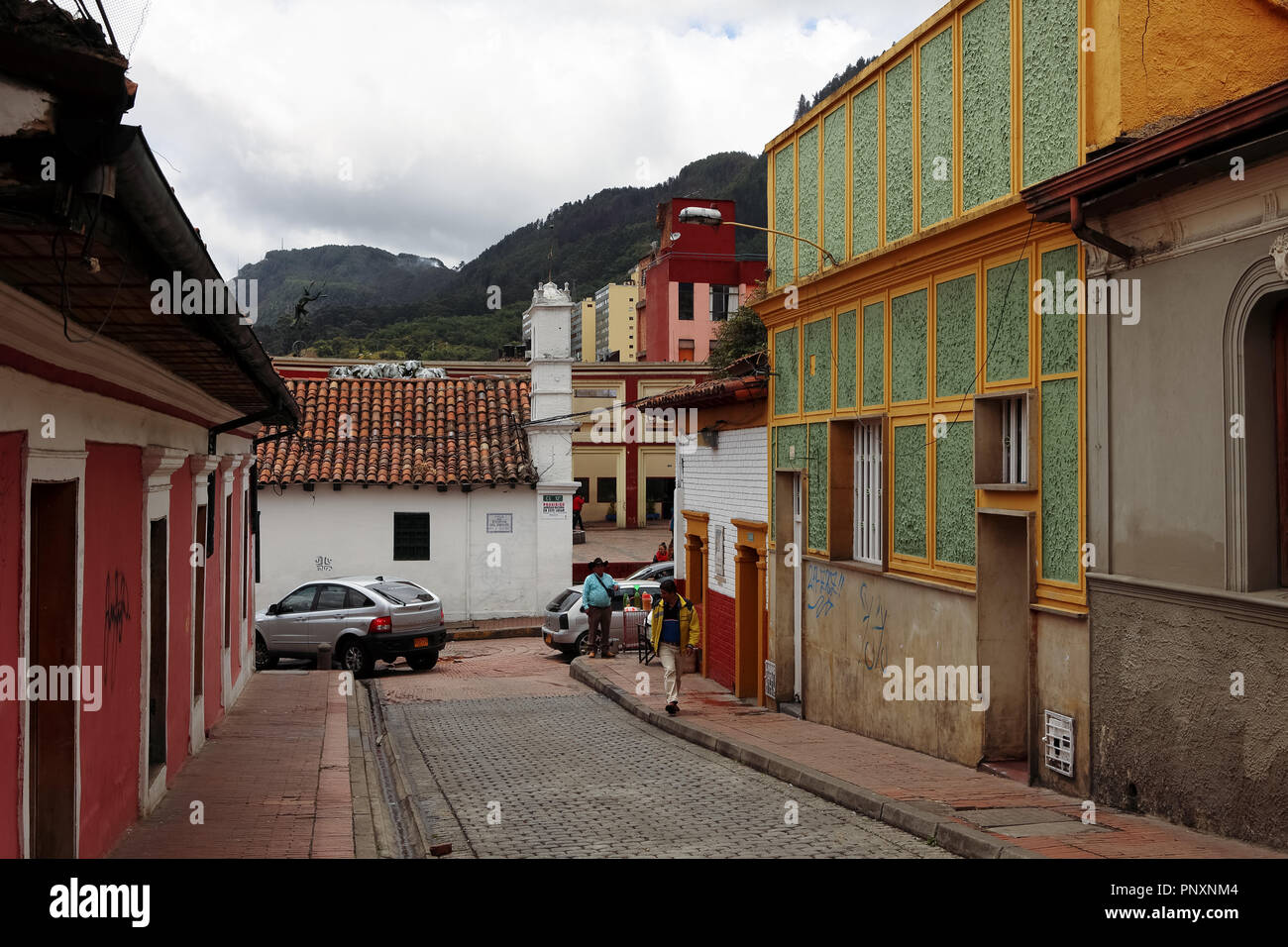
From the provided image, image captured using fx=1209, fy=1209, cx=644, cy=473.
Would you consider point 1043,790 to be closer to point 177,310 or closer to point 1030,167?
point 1030,167

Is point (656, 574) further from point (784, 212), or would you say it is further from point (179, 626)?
point (179, 626)

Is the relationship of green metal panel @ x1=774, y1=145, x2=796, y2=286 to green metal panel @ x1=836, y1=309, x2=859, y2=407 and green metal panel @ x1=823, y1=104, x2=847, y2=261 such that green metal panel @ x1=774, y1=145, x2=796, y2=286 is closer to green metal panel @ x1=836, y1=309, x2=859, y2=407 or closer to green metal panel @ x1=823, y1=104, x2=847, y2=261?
green metal panel @ x1=823, y1=104, x2=847, y2=261

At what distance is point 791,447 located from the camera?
49.0 ft

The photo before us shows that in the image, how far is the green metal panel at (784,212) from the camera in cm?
1502

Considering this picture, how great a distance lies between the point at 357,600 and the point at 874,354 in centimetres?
1071


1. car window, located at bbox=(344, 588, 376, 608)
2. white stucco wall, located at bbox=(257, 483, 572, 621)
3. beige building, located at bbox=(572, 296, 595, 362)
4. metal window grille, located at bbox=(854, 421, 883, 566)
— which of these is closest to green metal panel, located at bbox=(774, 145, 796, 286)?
metal window grille, located at bbox=(854, 421, 883, 566)

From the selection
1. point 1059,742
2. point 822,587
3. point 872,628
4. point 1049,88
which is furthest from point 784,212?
point 1059,742

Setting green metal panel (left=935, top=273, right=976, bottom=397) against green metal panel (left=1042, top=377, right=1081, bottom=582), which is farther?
green metal panel (left=935, top=273, right=976, bottom=397)

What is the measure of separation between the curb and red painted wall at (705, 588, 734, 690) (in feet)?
8.59

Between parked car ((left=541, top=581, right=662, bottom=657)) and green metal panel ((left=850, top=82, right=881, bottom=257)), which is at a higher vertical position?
green metal panel ((left=850, top=82, right=881, bottom=257))

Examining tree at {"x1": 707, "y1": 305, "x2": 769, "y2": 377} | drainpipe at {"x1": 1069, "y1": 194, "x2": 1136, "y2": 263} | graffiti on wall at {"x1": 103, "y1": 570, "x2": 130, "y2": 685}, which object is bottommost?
graffiti on wall at {"x1": 103, "y1": 570, "x2": 130, "y2": 685}

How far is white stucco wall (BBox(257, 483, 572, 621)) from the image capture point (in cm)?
2566

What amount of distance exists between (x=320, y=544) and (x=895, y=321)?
55.5 feet

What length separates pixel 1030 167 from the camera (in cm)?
963
